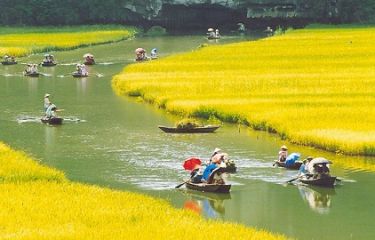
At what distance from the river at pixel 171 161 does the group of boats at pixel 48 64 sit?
617 centimetres

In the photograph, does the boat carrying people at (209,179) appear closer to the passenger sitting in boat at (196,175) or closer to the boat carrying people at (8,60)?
the passenger sitting in boat at (196,175)

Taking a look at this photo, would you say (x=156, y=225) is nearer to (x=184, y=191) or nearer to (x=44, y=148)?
(x=184, y=191)

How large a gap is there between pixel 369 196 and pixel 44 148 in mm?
9086

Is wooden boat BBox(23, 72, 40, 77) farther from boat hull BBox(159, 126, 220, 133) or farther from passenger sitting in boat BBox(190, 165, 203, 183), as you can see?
passenger sitting in boat BBox(190, 165, 203, 183)

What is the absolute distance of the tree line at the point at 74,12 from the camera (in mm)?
80875

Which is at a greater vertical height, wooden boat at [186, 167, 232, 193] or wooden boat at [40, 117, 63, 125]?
wooden boat at [186, 167, 232, 193]

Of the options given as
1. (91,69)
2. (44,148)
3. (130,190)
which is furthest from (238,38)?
(130,190)

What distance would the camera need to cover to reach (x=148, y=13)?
289 feet

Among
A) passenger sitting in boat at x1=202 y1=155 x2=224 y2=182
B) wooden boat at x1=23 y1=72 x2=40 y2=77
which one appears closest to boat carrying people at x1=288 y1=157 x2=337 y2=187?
passenger sitting in boat at x1=202 y1=155 x2=224 y2=182

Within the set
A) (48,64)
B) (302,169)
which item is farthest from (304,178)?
(48,64)

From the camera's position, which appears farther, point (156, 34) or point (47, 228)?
point (156, 34)

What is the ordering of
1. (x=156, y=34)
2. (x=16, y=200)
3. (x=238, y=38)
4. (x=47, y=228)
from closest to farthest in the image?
(x=47, y=228)
(x=16, y=200)
(x=238, y=38)
(x=156, y=34)

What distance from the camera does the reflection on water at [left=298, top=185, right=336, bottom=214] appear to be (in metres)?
17.4

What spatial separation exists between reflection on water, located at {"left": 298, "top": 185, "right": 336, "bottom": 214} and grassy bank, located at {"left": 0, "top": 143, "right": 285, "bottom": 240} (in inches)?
93.0
